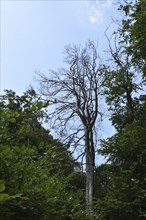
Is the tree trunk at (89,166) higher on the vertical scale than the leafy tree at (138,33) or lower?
lower

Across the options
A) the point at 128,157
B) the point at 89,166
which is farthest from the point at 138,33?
the point at 89,166

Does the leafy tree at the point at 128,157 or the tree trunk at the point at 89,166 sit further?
the tree trunk at the point at 89,166

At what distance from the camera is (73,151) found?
20.4 m

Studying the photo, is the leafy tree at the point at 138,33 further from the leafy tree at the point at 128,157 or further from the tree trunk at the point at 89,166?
the tree trunk at the point at 89,166

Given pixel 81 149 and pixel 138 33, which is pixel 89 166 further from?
pixel 138 33

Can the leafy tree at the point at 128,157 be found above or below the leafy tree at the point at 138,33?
below

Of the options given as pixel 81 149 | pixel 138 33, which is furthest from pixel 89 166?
pixel 138 33

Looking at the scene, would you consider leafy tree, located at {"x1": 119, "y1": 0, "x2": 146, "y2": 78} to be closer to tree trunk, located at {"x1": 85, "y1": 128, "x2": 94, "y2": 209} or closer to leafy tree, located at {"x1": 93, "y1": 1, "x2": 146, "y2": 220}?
leafy tree, located at {"x1": 93, "y1": 1, "x2": 146, "y2": 220}

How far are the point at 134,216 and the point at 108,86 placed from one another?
7662mm

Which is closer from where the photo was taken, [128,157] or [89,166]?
[128,157]

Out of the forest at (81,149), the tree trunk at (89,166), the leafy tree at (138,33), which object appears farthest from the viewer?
the tree trunk at (89,166)

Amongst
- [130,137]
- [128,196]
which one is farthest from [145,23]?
[128,196]

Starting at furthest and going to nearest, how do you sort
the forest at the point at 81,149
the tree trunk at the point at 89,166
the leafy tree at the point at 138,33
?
the tree trunk at the point at 89,166 < the leafy tree at the point at 138,33 < the forest at the point at 81,149

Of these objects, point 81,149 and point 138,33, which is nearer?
point 138,33
